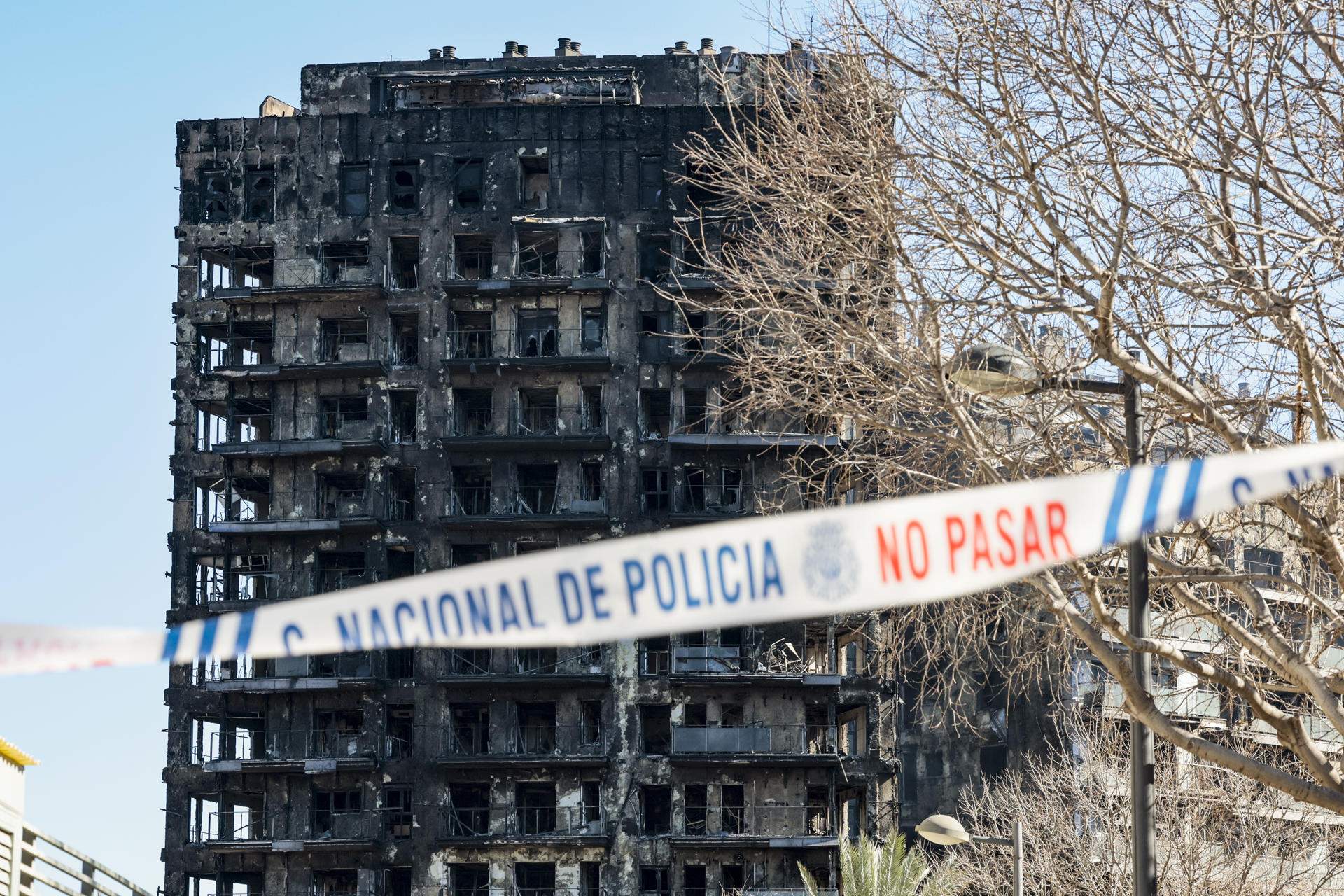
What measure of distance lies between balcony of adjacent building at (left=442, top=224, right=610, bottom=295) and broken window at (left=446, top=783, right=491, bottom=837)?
14236mm

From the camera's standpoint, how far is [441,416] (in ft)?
199

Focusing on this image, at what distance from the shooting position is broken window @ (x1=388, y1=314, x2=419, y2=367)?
61.7 metres

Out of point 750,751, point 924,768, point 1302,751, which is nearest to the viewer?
point 1302,751

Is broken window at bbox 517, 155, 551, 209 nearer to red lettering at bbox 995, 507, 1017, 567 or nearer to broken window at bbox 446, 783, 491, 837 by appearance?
broken window at bbox 446, 783, 491, 837

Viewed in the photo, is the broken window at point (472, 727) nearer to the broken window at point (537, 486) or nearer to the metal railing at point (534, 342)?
the broken window at point (537, 486)

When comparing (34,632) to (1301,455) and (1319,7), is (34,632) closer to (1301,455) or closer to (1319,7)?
(1301,455)

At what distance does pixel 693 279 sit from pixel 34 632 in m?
53.1

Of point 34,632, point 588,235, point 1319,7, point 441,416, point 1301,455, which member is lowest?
point 34,632

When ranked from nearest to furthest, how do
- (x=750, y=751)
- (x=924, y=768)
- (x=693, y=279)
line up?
(x=750, y=751) < (x=693, y=279) < (x=924, y=768)

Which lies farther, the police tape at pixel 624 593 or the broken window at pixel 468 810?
the broken window at pixel 468 810

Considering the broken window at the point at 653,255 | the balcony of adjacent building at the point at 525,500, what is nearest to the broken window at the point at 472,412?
the balcony of adjacent building at the point at 525,500

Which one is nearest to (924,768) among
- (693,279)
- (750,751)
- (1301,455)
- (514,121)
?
(750,751)

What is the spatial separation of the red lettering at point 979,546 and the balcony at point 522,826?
4944 cm

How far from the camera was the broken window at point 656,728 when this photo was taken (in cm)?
5800
